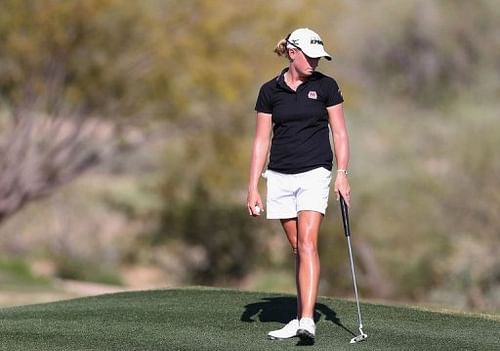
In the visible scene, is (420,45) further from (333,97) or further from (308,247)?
(308,247)

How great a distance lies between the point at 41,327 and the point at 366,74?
36.3 metres

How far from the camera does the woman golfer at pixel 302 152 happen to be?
822 cm

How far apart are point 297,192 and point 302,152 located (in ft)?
0.93

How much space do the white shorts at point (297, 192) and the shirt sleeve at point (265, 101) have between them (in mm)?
443

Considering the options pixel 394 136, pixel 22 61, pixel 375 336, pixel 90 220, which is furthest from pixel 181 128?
pixel 375 336

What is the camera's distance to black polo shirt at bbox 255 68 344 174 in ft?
27.2

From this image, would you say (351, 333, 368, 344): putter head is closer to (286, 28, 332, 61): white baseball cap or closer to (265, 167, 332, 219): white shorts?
(265, 167, 332, 219): white shorts

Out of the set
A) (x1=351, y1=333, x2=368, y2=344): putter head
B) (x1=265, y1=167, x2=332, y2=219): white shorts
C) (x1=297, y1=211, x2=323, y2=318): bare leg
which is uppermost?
(x1=265, y1=167, x2=332, y2=219): white shorts

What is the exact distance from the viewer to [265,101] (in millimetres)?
8445

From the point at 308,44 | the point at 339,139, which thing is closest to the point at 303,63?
the point at 308,44

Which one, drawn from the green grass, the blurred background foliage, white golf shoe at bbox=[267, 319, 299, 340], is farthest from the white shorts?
the blurred background foliage

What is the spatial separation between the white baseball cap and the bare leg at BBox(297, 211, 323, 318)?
1101mm

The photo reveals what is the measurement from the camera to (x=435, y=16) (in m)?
44.2

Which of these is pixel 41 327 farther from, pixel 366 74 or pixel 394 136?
pixel 366 74
